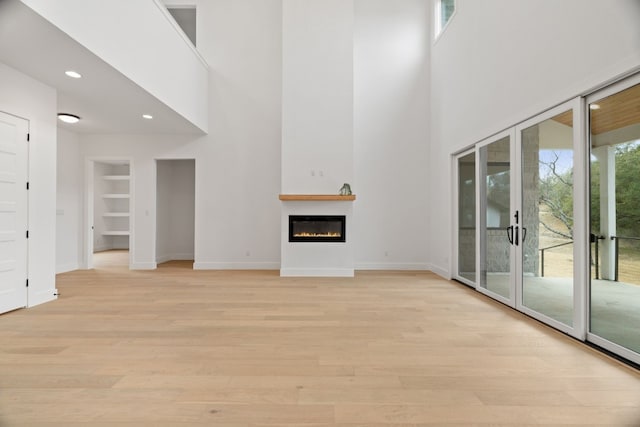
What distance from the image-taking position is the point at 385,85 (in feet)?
21.5

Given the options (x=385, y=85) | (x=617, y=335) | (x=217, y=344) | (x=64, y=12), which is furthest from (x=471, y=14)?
(x=217, y=344)

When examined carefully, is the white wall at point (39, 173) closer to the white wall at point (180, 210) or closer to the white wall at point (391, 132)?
the white wall at point (180, 210)

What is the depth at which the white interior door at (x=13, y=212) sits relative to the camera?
351 cm

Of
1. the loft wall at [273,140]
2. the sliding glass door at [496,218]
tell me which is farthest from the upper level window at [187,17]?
the sliding glass door at [496,218]

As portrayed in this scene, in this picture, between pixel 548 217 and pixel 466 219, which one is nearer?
pixel 548 217

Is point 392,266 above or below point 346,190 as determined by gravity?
below

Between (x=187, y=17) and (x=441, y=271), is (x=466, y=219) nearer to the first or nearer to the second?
(x=441, y=271)

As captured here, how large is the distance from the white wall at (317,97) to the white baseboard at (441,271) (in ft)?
7.61

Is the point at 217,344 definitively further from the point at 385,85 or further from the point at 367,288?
the point at 385,85

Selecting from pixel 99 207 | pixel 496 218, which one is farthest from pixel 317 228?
pixel 99 207

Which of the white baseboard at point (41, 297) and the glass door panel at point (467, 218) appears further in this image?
the glass door panel at point (467, 218)

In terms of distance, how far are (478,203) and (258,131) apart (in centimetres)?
431

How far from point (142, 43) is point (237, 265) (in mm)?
4077

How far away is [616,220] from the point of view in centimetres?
249
